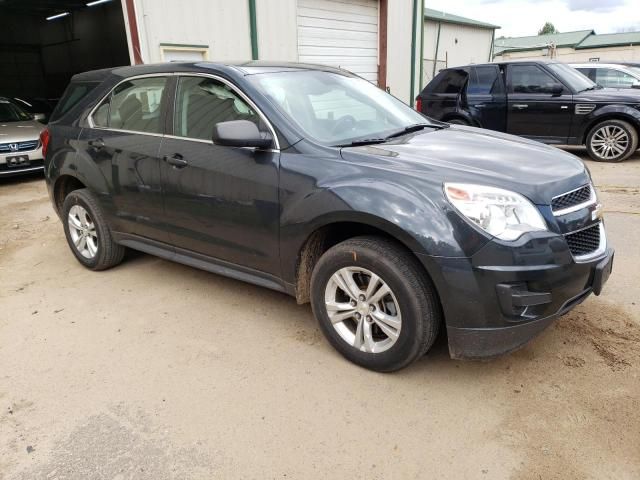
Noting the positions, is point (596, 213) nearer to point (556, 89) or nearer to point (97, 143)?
point (97, 143)

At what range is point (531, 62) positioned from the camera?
8.96m

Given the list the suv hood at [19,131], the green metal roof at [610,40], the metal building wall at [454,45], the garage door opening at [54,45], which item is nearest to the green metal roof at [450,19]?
the metal building wall at [454,45]

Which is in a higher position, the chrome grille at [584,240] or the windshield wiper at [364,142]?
the windshield wiper at [364,142]

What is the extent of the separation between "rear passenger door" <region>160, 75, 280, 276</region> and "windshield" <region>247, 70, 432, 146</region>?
23 centimetres

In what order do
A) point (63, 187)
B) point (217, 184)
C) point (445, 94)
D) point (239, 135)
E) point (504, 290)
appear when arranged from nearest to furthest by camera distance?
point (504, 290) < point (239, 135) < point (217, 184) < point (63, 187) < point (445, 94)

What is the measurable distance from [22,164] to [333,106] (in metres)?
7.43

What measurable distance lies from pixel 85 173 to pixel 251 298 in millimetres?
1795

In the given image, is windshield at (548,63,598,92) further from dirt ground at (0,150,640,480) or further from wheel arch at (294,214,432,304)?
wheel arch at (294,214,432,304)

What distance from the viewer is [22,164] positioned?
8.85 meters

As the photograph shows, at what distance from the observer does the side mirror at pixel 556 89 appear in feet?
28.3

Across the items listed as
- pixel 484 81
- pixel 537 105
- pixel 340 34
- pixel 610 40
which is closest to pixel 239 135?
pixel 537 105

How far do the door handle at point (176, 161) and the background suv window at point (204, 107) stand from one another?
0.54ft

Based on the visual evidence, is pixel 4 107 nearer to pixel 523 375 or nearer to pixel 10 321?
pixel 10 321

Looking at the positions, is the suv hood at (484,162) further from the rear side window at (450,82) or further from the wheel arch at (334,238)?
the rear side window at (450,82)
